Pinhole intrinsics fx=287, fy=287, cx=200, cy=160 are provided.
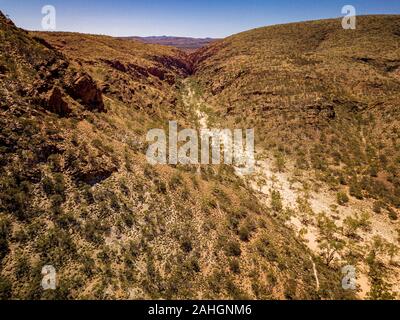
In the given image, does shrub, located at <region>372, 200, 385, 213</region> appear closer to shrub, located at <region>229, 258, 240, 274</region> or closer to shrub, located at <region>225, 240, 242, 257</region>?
shrub, located at <region>225, 240, 242, 257</region>

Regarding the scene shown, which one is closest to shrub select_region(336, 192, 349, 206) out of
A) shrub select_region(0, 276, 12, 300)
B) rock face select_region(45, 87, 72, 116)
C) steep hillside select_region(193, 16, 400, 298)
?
steep hillside select_region(193, 16, 400, 298)

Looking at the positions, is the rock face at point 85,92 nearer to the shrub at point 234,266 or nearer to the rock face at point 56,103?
the rock face at point 56,103

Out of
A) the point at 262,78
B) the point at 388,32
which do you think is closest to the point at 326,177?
the point at 262,78

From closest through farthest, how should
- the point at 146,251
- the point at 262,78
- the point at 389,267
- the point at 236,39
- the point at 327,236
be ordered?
1. the point at 146,251
2. the point at 389,267
3. the point at 327,236
4. the point at 262,78
5. the point at 236,39

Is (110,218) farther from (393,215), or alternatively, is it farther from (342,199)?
(393,215)

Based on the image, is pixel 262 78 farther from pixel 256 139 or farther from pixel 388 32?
pixel 388 32

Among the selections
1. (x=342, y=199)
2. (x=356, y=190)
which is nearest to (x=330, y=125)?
(x=356, y=190)
